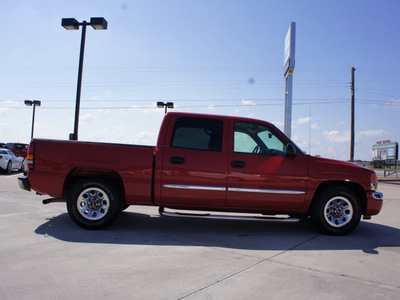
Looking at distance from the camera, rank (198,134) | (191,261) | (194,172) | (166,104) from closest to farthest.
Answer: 1. (191,261)
2. (194,172)
3. (198,134)
4. (166,104)

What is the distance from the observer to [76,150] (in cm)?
529

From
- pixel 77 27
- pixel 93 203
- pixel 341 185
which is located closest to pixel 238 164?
pixel 341 185

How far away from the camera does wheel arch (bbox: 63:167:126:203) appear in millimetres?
5375

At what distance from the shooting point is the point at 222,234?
532cm

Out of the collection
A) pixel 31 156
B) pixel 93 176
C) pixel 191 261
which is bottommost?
pixel 191 261

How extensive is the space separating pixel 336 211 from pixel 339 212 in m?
0.05

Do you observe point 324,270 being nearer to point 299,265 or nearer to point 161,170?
point 299,265

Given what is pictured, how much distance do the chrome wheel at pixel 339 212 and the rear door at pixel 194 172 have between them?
1763 millimetres

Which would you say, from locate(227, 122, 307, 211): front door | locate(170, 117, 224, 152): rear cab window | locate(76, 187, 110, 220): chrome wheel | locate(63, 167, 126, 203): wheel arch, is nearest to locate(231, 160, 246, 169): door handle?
locate(227, 122, 307, 211): front door

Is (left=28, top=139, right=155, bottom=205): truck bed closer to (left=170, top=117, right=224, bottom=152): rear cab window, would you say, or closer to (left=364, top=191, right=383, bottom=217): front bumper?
(left=170, top=117, right=224, bottom=152): rear cab window

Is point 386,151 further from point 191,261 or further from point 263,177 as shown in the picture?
point 191,261

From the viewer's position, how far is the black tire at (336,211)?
17.7ft

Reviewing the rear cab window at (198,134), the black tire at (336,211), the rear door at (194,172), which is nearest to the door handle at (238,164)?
the rear door at (194,172)

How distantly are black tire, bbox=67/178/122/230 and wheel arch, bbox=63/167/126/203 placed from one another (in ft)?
0.50
